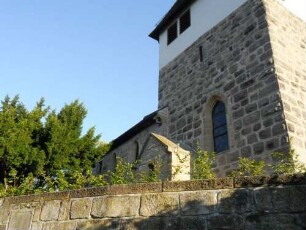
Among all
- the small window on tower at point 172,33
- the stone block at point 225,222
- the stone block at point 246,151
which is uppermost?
the small window on tower at point 172,33

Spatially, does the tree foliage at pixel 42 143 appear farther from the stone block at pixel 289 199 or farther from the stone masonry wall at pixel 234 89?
the stone block at pixel 289 199

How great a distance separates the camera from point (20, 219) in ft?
13.9

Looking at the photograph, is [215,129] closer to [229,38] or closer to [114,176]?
[229,38]

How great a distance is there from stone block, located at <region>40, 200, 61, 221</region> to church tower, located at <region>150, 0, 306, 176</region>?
4.19 meters

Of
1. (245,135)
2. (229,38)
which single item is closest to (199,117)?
(245,135)

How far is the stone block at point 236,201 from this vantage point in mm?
2988

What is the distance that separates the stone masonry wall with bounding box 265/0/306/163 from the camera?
637 cm

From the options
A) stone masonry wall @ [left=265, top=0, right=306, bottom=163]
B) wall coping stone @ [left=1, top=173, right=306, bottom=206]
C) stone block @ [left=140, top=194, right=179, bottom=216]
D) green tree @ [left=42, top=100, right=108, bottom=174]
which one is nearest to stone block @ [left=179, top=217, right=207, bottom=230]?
stone block @ [left=140, top=194, right=179, bottom=216]

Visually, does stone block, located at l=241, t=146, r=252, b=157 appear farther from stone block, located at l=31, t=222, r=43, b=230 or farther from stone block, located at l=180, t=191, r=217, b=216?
stone block, located at l=31, t=222, r=43, b=230

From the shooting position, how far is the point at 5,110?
9.66m

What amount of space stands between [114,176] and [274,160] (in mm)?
3311

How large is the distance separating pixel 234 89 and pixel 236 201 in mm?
5077

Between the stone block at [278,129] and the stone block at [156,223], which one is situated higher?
the stone block at [278,129]

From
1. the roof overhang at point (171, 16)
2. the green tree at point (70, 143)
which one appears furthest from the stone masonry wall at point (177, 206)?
the roof overhang at point (171, 16)
